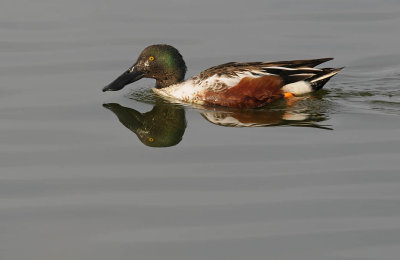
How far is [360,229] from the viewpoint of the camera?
753cm

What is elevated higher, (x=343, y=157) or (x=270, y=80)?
(x=270, y=80)

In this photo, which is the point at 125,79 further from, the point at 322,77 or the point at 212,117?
the point at 322,77

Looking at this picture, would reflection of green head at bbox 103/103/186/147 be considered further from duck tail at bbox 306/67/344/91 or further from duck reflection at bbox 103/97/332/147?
duck tail at bbox 306/67/344/91

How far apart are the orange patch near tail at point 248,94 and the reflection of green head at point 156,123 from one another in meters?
0.48

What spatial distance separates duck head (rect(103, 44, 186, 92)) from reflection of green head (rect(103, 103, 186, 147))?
631 mm

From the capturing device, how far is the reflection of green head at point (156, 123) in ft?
33.7

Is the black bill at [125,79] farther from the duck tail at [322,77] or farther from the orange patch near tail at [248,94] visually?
the duck tail at [322,77]

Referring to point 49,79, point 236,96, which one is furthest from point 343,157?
point 49,79

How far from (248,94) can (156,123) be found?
4.23 ft

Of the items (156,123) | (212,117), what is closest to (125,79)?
(156,123)

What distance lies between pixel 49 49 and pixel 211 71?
3.03 meters

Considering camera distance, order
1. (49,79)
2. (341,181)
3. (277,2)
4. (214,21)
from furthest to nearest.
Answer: (277,2) < (214,21) < (49,79) < (341,181)

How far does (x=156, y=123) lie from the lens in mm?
11031

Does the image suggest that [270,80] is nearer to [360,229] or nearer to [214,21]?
[214,21]
